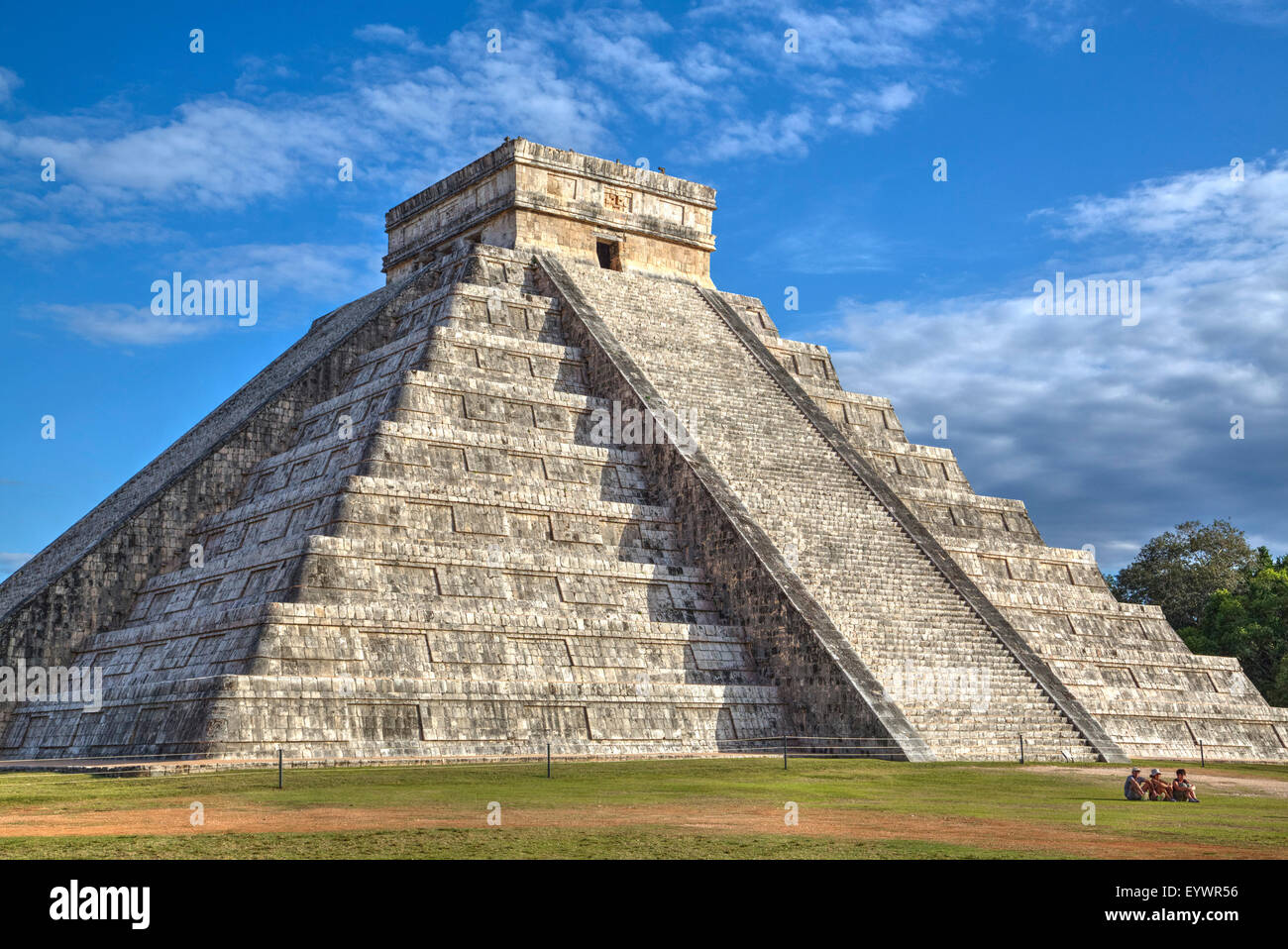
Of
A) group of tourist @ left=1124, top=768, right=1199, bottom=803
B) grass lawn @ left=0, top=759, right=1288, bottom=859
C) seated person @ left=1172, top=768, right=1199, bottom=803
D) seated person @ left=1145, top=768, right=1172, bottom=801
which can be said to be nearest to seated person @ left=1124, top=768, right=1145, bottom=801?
group of tourist @ left=1124, top=768, right=1199, bottom=803

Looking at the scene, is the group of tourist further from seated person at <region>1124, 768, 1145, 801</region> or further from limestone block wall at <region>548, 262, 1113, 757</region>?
limestone block wall at <region>548, 262, 1113, 757</region>

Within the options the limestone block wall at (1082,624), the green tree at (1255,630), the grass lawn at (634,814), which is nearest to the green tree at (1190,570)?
the green tree at (1255,630)

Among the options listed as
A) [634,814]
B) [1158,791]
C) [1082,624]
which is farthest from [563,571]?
[1082,624]

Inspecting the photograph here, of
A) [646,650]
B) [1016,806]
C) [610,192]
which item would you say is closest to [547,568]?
[646,650]

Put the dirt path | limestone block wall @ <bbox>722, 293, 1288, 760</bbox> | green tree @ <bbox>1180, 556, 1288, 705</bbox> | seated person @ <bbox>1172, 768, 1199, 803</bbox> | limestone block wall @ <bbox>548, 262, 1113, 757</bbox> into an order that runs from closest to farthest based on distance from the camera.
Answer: the dirt path
seated person @ <bbox>1172, 768, 1199, 803</bbox>
limestone block wall @ <bbox>548, 262, 1113, 757</bbox>
limestone block wall @ <bbox>722, 293, 1288, 760</bbox>
green tree @ <bbox>1180, 556, 1288, 705</bbox>

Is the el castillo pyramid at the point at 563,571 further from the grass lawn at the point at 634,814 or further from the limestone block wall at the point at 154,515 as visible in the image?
the grass lawn at the point at 634,814

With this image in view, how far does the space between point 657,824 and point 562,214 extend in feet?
78.0

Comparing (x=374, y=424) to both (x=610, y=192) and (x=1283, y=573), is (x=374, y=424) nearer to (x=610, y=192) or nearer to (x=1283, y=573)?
(x=610, y=192)

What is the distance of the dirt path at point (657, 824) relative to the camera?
39.1 ft

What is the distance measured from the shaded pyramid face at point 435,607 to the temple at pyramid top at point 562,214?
6821 mm

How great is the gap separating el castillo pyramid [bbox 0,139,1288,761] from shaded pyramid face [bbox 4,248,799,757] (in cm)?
6

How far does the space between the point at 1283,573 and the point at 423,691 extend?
109ft

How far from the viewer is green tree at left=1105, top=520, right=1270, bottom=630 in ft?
160
